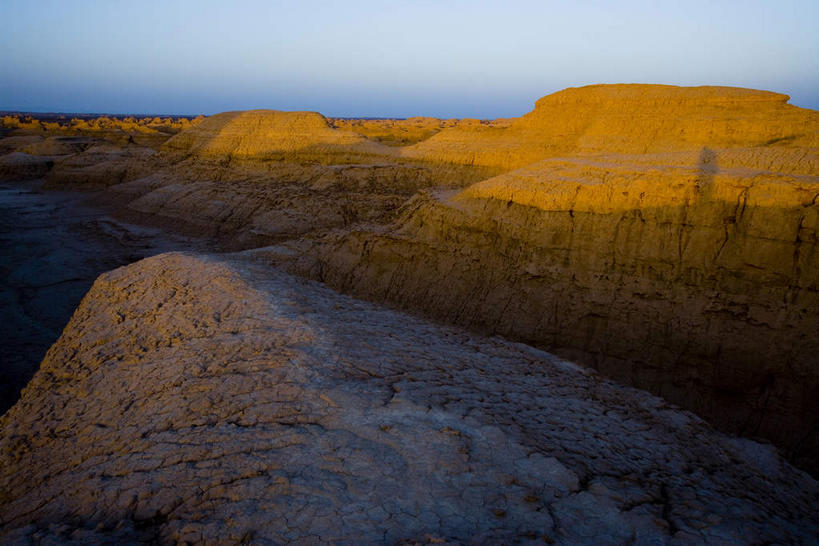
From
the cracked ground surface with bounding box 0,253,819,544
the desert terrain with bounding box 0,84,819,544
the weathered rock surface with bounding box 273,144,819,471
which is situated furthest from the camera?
the weathered rock surface with bounding box 273,144,819,471

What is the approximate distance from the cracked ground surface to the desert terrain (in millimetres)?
22

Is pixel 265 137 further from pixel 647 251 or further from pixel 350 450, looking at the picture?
pixel 350 450

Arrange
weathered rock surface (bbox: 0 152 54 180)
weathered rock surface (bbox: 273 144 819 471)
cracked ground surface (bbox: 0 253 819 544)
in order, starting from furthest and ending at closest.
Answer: weathered rock surface (bbox: 0 152 54 180) < weathered rock surface (bbox: 273 144 819 471) < cracked ground surface (bbox: 0 253 819 544)

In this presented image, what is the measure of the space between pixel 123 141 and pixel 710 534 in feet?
124

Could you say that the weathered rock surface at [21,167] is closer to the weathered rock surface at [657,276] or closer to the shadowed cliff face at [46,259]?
the shadowed cliff face at [46,259]

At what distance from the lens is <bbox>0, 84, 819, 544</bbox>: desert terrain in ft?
9.59

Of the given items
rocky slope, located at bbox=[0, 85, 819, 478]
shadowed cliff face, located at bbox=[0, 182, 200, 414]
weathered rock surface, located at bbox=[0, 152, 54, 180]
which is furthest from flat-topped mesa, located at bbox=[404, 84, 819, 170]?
weathered rock surface, located at bbox=[0, 152, 54, 180]

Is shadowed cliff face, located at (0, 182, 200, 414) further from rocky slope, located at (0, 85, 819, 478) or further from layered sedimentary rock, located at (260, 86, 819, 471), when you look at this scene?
layered sedimentary rock, located at (260, 86, 819, 471)

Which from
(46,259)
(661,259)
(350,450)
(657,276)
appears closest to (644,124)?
(661,259)

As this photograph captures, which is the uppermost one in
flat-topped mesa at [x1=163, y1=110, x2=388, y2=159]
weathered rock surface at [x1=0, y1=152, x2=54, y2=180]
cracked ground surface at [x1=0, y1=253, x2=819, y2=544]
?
flat-topped mesa at [x1=163, y1=110, x2=388, y2=159]

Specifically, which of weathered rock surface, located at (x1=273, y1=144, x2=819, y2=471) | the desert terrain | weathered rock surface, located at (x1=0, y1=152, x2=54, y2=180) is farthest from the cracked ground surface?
weathered rock surface, located at (x1=0, y1=152, x2=54, y2=180)

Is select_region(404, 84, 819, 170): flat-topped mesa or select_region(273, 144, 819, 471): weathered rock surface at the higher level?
select_region(404, 84, 819, 170): flat-topped mesa

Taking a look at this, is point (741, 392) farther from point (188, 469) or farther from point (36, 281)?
point (36, 281)

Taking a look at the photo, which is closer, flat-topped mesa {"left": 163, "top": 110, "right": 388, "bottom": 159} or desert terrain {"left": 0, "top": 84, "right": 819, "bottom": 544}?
desert terrain {"left": 0, "top": 84, "right": 819, "bottom": 544}
